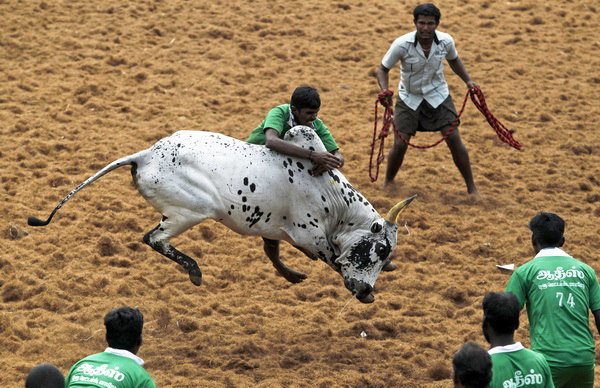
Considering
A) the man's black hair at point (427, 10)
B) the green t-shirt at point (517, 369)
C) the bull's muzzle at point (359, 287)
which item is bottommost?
the bull's muzzle at point (359, 287)

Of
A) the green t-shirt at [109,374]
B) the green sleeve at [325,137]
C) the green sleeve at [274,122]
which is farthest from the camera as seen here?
the green sleeve at [325,137]

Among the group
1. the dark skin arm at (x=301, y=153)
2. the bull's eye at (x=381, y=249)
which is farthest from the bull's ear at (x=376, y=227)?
the dark skin arm at (x=301, y=153)

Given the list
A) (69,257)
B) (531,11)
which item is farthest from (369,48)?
(69,257)

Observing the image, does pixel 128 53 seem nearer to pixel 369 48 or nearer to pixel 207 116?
pixel 207 116

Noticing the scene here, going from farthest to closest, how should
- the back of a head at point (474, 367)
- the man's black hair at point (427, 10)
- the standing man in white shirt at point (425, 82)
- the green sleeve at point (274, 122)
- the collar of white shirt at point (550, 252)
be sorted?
the standing man in white shirt at point (425, 82)
the man's black hair at point (427, 10)
the green sleeve at point (274, 122)
the collar of white shirt at point (550, 252)
the back of a head at point (474, 367)

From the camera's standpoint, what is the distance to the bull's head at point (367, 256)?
5973mm

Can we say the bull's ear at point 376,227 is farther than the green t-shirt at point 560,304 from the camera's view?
Yes

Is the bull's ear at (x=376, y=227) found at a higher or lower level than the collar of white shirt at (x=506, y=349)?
lower

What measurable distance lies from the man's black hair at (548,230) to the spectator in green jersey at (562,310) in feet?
0.29

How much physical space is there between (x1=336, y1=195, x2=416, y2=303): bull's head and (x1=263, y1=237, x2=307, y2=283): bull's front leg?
2.38 ft

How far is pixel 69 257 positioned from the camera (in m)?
7.29

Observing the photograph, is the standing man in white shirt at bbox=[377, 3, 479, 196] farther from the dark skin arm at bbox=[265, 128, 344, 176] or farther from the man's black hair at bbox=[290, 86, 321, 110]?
the dark skin arm at bbox=[265, 128, 344, 176]

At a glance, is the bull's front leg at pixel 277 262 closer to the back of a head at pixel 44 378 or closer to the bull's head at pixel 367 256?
the bull's head at pixel 367 256

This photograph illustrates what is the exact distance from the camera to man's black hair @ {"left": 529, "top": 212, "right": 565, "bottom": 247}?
4770 millimetres
